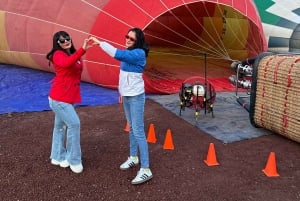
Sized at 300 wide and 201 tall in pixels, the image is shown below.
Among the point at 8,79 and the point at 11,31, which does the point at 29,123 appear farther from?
the point at 11,31

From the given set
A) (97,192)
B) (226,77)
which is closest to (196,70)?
(226,77)

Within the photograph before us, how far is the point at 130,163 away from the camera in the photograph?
13.7 ft

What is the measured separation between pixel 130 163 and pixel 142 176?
0.38 metres

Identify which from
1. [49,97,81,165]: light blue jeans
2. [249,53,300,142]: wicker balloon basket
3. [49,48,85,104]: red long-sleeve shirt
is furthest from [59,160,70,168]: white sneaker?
[249,53,300,142]: wicker balloon basket

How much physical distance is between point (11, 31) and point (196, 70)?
482 centimetres

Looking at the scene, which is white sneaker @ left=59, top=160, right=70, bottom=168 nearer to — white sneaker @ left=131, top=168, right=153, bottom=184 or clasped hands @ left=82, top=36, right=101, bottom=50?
white sneaker @ left=131, top=168, right=153, bottom=184

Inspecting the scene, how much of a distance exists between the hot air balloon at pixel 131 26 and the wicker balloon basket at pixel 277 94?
2448 mm

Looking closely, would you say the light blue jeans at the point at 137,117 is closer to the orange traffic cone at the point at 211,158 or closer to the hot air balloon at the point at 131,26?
the orange traffic cone at the point at 211,158

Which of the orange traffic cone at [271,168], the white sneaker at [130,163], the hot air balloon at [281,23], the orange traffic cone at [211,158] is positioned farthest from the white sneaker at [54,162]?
the hot air balloon at [281,23]

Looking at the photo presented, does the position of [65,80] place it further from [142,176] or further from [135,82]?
[142,176]

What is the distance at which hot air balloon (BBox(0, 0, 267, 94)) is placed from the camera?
7.20 meters

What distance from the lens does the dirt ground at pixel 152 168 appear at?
143 inches

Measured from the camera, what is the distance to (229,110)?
6680 mm

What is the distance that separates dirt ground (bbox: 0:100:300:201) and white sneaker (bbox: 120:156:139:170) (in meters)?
0.06
